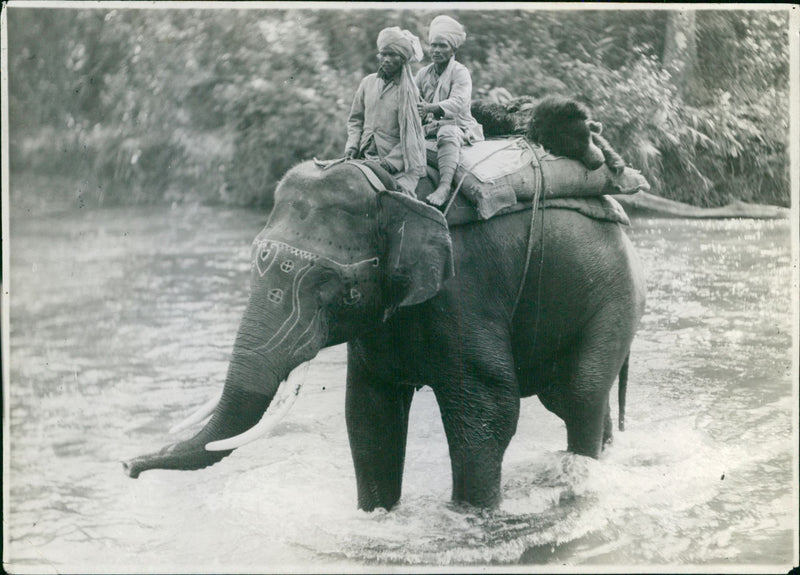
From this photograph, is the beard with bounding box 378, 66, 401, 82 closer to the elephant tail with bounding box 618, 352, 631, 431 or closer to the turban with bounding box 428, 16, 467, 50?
the turban with bounding box 428, 16, 467, 50

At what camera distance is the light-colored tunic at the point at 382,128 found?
126 inches

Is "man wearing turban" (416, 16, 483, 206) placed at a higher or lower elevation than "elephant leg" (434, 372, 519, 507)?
higher

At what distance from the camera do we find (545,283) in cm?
342

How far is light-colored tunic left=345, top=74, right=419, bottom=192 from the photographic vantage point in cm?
319

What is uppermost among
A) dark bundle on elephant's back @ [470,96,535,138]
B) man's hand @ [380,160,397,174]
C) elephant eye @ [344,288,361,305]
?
dark bundle on elephant's back @ [470,96,535,138]

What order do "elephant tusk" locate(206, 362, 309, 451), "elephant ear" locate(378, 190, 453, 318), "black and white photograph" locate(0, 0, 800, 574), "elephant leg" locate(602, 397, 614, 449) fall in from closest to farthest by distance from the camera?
"elephant tusk" locate(206, 362, 309, 451) < "elephant ear" locate(378, 190, 453, 318) < "black and white photograph" locate(0, 0, 800, 574) < "elephant leg" locate(602, 397, 614, 449)

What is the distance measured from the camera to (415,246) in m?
3.08

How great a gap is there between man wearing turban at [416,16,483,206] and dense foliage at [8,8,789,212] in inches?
36.1

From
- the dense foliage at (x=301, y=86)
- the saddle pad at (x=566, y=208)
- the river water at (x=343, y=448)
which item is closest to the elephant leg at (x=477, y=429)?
the river water at (x=343, y=448)

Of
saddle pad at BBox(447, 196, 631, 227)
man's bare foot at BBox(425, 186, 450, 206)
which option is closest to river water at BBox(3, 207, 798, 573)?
saddle pad at BBox(447, 196, 631, 227)

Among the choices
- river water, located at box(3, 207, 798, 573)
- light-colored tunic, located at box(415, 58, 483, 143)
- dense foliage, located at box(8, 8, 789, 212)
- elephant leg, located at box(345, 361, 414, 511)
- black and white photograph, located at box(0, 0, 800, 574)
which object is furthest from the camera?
dense foliage, located at box(8, 8, 789, 212)

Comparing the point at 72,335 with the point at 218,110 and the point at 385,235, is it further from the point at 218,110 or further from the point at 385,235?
the point at 385,235

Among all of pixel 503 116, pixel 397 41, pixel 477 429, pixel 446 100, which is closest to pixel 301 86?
pixel 503 116

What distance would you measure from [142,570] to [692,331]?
257 centimetres
